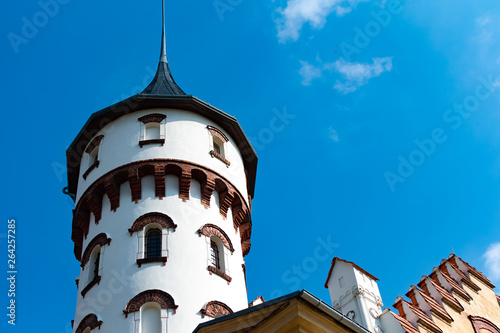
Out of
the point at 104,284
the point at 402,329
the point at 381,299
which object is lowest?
the point at 402,329

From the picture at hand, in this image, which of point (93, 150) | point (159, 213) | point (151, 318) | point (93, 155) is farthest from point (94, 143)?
point (151, 318)

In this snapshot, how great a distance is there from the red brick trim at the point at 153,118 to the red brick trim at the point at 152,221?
4.80 meters

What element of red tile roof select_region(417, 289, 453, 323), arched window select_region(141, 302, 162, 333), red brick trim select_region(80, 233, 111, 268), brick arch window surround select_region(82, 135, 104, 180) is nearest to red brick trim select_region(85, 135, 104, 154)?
brick arch window surround select_region(82, 135, 104, 180)

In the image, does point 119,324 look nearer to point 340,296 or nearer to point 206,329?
point 340,296

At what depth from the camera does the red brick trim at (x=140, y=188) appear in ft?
80.2

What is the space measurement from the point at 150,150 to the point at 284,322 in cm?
1483

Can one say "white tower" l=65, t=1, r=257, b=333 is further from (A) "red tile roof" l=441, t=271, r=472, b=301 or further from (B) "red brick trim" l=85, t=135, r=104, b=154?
(A) "red tile roof" l=441, t=271, r=472, b=301

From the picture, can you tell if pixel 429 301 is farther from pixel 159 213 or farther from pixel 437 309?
pixel 159 213

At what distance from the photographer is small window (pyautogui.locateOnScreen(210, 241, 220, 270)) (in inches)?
918

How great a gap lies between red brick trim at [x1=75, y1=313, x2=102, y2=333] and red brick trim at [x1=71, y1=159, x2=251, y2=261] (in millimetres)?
4202

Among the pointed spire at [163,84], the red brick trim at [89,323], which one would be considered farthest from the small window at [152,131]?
the red brick trim at [89,323]

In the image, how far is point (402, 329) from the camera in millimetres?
16516

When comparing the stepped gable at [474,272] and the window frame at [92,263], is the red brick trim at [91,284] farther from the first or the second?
the stepped gable at [474,272]

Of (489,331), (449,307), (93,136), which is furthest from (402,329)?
(93,136)
